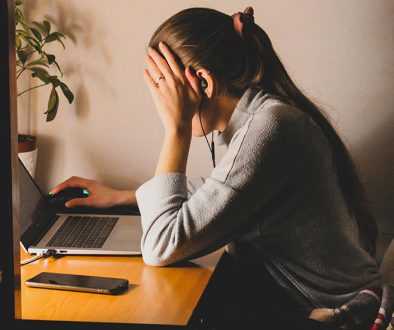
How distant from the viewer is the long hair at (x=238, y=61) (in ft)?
4.22

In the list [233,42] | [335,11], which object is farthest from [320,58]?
[233,42]

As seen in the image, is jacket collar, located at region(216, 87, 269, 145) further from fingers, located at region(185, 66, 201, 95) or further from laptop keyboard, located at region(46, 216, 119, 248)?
laptop keyboard, located at region(46, 216, 119, 248)

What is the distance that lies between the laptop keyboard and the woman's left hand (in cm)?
32

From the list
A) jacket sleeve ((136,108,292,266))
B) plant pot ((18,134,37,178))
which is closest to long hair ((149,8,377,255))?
jacket sleeve ((136,108,292,266))

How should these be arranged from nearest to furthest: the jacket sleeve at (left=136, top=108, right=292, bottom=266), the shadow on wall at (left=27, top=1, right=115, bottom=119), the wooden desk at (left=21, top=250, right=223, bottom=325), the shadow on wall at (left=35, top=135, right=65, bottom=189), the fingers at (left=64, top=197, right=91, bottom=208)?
the wooden desk at (left=21, top=250, right=223, bottom=325) → the jacket sleeve at (left=136, top=108, right=292, bottom=266) → the fingers at (left=64, top=197, right=91, bottom=208) → the shadow on wall at (left=27, top=1, right=115, bottom=119) → the shadow on wall at (left=35, top=135, right=65, bottom=189)

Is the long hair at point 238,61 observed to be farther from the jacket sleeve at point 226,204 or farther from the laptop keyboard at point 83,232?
the laptop keyboard at point 83,232

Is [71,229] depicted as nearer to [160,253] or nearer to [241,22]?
[160,253]

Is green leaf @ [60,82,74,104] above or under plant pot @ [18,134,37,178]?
above

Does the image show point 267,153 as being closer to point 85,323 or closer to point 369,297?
point 369,297

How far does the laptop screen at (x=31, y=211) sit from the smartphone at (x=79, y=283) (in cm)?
19

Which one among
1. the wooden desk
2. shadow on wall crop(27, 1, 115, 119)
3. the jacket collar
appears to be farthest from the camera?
shadow on wall crop(27, 1, 115, 119)

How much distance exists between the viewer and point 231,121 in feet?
4.40

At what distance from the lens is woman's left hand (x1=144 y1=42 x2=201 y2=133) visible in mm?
1307

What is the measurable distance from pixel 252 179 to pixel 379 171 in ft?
2.58
